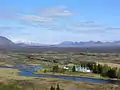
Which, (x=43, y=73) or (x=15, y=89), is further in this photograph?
(x=43, y=73)

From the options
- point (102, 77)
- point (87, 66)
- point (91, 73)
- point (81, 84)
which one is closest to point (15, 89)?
point (81, 84)

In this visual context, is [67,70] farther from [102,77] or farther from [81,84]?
[81,84]

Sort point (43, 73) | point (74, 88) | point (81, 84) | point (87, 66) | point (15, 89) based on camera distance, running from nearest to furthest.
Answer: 1. point (15, 89)
2. point (74, 88)
3. point (81, 84)
4. point (43, 73)
5. point (87, 66)

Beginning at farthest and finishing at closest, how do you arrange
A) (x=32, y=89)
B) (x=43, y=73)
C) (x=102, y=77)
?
(x=43, y=73) → (x=102, y=77) → (x=32, y=89)

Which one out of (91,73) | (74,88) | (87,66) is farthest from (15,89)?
(87,66)

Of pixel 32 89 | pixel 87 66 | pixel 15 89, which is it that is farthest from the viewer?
pixel 87 66

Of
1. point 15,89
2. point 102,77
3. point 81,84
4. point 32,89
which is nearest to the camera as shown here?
point 15,89

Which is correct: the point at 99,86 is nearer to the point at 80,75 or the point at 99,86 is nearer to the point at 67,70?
the point at 80,75

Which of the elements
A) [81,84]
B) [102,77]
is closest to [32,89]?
[81,84]

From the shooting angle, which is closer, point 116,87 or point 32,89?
point 32,89
